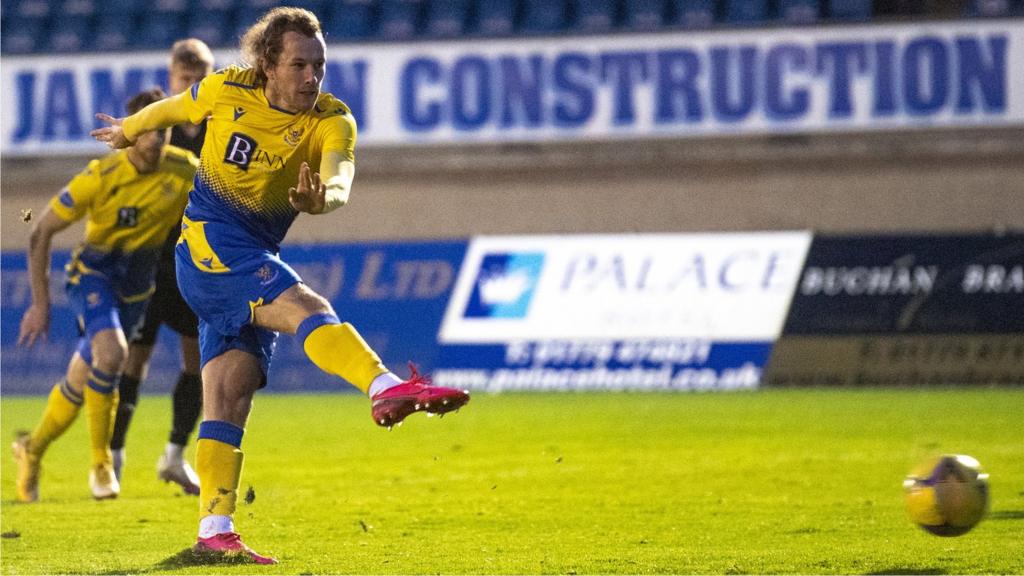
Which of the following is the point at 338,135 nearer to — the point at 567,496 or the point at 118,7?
the point at 567,496

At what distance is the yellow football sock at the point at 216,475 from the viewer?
533cm

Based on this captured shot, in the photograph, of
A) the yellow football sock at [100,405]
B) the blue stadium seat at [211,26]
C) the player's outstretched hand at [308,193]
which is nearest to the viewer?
the player's outstretched hand at [308,193]

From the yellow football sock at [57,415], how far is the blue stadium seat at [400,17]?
1179 cm

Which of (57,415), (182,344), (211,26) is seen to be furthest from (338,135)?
(211,26)

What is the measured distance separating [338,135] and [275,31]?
40cm

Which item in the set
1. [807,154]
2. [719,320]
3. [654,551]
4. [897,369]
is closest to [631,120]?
[807,154]

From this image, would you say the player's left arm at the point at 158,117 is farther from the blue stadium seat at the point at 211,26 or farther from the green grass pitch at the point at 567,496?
the blue stadium seat at the point at 211,26

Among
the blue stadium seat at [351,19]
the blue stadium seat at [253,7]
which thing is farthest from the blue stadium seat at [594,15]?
the blue stadium seat at [253,7]

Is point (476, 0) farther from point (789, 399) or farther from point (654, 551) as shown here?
point (654, 551)

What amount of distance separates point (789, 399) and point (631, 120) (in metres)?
5.07

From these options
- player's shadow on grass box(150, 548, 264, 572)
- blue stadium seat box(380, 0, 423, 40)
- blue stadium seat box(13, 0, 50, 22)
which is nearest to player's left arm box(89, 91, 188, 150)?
player's shadow on grass box(150, 548, 264, 572)

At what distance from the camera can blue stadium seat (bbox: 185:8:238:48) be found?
1958 centimetres

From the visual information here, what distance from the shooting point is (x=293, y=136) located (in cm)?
525

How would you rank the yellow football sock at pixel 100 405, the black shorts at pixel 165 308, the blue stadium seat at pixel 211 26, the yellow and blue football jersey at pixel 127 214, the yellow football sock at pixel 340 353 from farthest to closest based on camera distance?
1. the blue stadium seat at pixel 211 26
2. the black shorts at pixel 165 308
3. the yellow and blue football jersey at pixel 127 214
4. the yellow football sock at pixel 100 405
5. the yellow football sock at pixel 340 353
